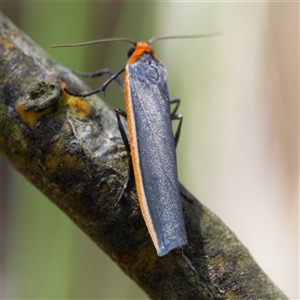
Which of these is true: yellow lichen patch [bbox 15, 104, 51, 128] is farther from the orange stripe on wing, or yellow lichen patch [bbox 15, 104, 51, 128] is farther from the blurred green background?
the blurred green background

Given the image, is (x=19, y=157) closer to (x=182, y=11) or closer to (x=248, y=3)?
(x=182, y=11)

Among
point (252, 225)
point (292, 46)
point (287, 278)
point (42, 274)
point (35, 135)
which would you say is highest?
point (35, 135)

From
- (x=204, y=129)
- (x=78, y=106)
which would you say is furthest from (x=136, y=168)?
(x=204, y=129)

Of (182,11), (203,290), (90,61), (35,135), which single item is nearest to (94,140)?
(35,135)

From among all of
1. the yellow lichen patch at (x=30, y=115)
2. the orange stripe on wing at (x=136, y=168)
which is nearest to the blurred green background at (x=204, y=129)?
the orange stripe on wing at (x=136, y=168)

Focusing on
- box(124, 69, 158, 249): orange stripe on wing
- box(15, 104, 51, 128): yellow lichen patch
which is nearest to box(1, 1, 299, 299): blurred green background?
box(124, 69, 158, 249): orange stripe on wing

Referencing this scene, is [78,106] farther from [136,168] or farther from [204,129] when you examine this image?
[204,129]
